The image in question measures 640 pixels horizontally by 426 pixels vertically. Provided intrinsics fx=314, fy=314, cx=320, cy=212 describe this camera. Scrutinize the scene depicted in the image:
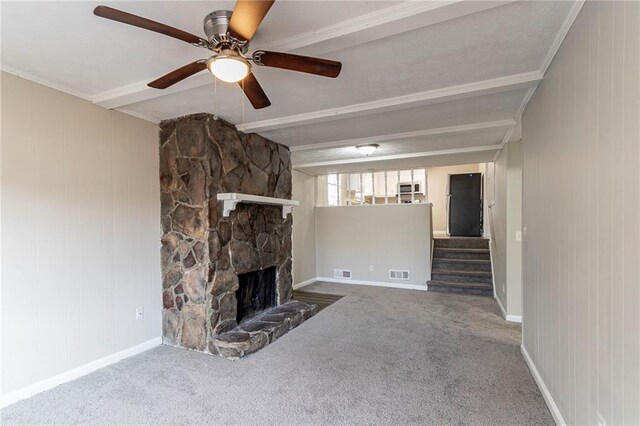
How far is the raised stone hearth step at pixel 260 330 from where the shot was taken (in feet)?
10.1

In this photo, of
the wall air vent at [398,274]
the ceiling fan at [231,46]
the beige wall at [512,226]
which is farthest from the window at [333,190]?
the ceiling fan at [231,46]

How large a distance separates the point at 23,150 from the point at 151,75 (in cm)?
113

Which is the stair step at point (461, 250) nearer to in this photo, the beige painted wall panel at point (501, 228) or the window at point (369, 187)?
the beige painted wall panel at point (501, 228)

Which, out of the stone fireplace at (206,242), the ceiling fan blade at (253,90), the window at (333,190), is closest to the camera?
the ceiling fan blade at (253,90)

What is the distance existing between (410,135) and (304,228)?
3288 millimetres

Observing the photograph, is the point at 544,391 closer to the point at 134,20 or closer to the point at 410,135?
the point at 410,135

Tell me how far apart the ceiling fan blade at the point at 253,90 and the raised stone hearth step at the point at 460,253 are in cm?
521

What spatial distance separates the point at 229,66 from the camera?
5.41 feet

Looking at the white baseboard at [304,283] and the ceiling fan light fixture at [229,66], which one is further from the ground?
the ceiling fan light fixture at [229,66]

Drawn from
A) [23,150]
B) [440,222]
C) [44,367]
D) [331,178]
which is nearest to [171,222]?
[23,150]

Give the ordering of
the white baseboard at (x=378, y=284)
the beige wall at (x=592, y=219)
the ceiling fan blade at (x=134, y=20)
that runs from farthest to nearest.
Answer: the white baseboard at (x=378, y=284)
the ceiling fan blade at (x=134, y=20)
the beige wall at (x=592, y=219)

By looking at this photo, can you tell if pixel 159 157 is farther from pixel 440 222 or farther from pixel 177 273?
pixel 440 222

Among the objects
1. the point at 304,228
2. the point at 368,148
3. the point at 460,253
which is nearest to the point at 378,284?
the point at 460,253

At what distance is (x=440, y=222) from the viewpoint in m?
9.33
